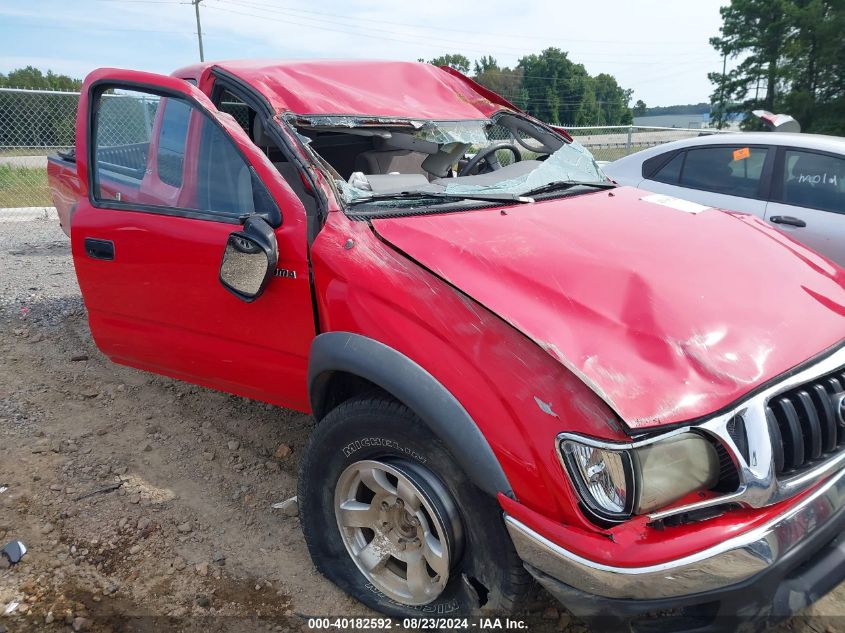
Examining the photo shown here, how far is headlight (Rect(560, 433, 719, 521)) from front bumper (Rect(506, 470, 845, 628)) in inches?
5.9

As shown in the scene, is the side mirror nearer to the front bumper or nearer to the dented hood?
the dented hood

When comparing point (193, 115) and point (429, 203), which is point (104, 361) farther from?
point (429, 203)

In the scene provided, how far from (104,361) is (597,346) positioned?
3881 millimetres

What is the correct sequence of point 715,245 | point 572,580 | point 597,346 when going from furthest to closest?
point 715,245
point 597,346
point 572,580

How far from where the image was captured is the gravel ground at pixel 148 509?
2324 millimetres

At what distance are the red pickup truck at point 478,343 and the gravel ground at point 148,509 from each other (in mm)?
385

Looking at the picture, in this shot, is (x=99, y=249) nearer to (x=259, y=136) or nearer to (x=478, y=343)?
(x=259, y=136)

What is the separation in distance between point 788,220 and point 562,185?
103 inches

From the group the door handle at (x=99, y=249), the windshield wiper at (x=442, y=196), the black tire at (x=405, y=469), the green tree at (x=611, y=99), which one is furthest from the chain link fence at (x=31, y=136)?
the green tree at (x=611, y=99)

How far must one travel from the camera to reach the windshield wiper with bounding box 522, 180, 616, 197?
2876 millimetres

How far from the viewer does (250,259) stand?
2.40 metres

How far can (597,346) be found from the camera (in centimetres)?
175

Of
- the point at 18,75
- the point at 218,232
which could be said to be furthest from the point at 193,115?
the point at 18,75

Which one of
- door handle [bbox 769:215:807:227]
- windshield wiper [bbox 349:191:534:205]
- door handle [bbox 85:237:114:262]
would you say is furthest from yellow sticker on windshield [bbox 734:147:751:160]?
door handle [bbox 85:237:114:262]
